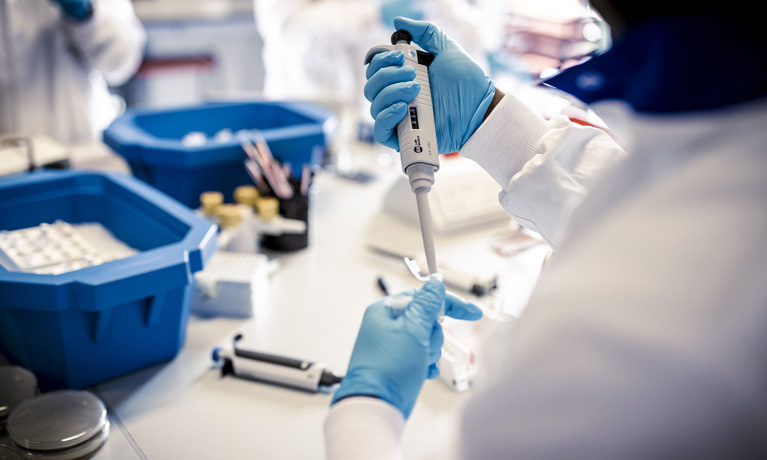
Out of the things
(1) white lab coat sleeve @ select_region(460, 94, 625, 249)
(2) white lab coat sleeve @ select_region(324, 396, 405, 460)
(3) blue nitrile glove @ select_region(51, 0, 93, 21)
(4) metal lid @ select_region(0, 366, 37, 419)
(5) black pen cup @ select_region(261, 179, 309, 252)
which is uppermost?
(3) blue nitrile glove @ select_region(51, 0, 93, 21)

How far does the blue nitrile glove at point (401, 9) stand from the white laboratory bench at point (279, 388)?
1.16m

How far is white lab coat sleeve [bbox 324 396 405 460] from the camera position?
515 millimetres

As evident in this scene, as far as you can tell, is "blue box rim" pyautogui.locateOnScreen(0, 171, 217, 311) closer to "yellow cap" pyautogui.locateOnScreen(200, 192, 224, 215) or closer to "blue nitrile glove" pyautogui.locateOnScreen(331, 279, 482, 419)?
"yellow cap" pyautogui.locateOnScreen(200, 192, 224, 215)

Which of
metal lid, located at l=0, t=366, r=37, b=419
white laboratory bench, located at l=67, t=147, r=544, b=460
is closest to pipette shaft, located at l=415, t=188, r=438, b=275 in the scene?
white laboratory bench, located at l=67, t=147, r=544, b=460

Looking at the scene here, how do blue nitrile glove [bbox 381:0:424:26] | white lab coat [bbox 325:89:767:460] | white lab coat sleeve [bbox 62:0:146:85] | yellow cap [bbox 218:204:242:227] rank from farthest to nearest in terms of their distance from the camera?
blue nitrile glove [bbox 381:0:424:26], white lab coat sleeve [bbox 62:0:146:85], yellow cap [bbox 218:204:242:227], white lab coat [bbox 325:89:767:460]

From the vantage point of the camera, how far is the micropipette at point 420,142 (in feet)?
2.38

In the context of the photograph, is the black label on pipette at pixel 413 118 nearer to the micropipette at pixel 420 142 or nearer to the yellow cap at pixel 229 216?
the micropipette at pixel 420 142

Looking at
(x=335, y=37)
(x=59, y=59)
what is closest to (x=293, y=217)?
(x=59, y=59)

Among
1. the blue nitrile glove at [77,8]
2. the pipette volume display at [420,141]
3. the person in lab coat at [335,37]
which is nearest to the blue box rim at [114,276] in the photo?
the pipette volume display at [420,141]

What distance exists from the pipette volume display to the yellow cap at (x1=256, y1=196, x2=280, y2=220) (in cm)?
46

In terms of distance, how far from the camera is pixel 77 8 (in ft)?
5.47

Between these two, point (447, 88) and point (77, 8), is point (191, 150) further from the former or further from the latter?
point (77, 8)

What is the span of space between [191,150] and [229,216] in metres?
0.22

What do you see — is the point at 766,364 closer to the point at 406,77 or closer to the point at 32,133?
the point at 406,77
